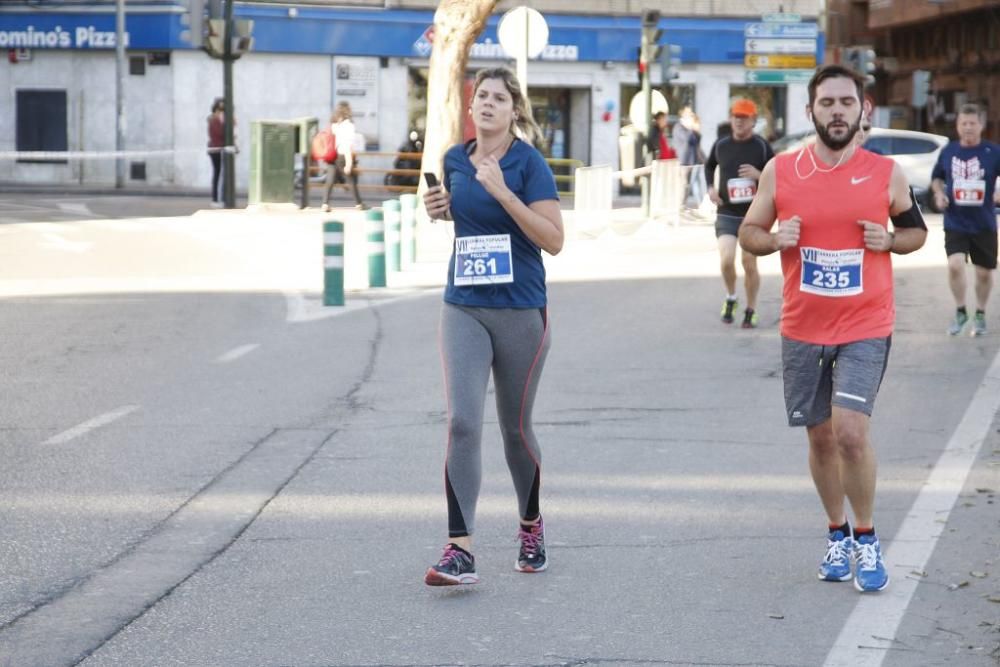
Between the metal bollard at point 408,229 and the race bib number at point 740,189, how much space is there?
267 inches

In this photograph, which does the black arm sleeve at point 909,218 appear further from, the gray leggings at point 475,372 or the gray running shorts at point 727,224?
the gray running shorts at point 727,224

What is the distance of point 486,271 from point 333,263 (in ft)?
33.2

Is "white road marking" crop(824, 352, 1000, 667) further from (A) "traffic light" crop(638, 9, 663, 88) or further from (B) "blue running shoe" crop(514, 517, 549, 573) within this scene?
(A) "traffic light" crop(638, 9, 663, 88)

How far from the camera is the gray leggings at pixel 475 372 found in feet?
21.1

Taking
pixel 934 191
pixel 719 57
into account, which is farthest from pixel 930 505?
pixel 719 57

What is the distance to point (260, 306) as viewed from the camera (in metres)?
16.8

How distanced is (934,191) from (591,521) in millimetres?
7097

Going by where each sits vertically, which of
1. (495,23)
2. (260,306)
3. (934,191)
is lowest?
(260,306)

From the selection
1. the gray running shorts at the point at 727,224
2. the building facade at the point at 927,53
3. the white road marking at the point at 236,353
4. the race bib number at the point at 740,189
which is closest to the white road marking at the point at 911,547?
the race bib number at the point at 740,189

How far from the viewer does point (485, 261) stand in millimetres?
6387

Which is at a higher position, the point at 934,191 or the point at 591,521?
the point at 934,191

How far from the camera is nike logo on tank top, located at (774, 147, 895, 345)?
6.33 m

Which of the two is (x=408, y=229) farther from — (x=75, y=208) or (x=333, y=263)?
(x=75, y=208)

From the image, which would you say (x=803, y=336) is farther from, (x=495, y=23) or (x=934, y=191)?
(x=495, y=23)
